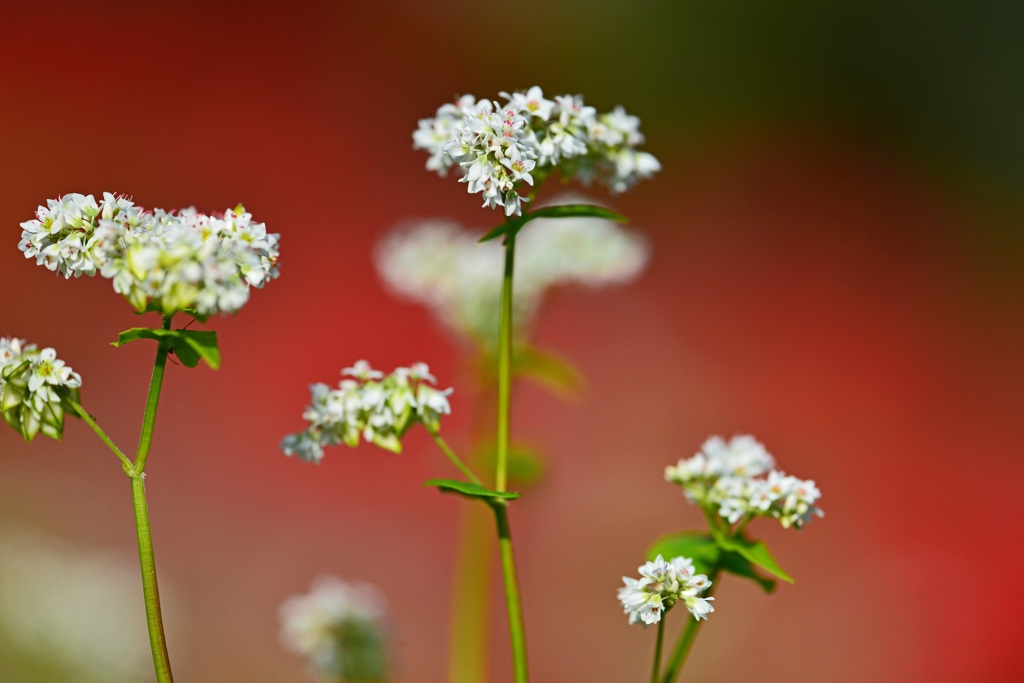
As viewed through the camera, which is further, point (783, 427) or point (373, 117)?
point (373, 117)

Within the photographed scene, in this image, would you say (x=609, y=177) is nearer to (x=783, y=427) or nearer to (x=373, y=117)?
(x=783, y=427)

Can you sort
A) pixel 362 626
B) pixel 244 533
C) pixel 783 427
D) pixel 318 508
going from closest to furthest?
pixel 362 626 < pixel 244 533 < pixel 318 508 < pixel 783 427

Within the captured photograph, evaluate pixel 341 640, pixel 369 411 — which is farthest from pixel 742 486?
pixel 341 640

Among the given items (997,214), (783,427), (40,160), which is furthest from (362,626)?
(997,214)

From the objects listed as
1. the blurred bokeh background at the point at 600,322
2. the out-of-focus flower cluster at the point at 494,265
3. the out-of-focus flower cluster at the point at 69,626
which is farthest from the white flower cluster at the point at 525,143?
the blurred bokeh background at the point at 600,322

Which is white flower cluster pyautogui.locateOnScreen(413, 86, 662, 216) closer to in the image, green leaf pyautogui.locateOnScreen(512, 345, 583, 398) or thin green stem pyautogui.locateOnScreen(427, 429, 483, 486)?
thin green stem pyautogui.locateOnScreen(427, 429, 483, 486)
